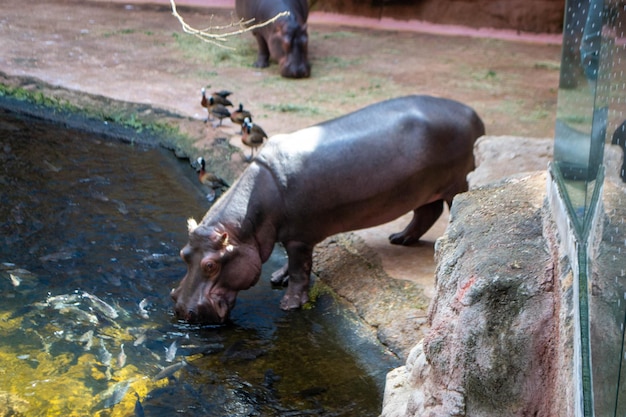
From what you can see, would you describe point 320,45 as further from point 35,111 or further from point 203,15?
point 35,111

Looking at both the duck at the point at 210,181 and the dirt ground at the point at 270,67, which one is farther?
the dirt ground at the point at 270,67

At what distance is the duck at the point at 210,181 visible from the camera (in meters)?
7.59

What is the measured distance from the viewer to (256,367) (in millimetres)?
5164

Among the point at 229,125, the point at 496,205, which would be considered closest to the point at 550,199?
the point at 496,205

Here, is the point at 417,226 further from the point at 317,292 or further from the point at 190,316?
the point at 190,316

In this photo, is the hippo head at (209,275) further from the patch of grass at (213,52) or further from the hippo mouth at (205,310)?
the patch of grass at (213,52)

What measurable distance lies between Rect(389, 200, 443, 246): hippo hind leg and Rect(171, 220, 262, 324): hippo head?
1443 millimetres

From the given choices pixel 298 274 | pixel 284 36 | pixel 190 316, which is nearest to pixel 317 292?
pixel 298 274

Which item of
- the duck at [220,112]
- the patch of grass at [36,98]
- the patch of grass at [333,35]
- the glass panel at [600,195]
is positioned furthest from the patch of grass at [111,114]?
the glass panel at [600,195]

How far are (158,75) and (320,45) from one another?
3280mm

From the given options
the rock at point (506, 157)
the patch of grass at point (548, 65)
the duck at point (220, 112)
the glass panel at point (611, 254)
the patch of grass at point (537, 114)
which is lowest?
the patch of grass at point (537, 114)

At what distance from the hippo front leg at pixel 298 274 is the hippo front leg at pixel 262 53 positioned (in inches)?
270

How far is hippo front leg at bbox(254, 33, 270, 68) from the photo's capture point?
12.4m

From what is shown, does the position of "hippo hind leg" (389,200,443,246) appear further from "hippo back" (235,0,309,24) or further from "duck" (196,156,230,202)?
"hippo back" (235,0,309,24)
